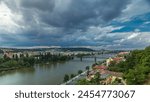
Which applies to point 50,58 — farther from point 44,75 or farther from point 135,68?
point 135,68

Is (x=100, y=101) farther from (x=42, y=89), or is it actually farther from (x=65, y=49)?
(x=65, y=49)

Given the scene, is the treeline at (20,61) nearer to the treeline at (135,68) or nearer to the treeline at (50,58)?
the treeline at (50,58)

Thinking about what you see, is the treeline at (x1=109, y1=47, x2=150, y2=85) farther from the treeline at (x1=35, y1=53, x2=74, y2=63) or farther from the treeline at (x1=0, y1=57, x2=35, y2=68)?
the treeline at (x1=0, y1=57, x2=35, y2=68)

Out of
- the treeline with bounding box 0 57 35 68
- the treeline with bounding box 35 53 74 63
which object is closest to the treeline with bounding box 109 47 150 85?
the treeline with bounding box 35 53 74 63

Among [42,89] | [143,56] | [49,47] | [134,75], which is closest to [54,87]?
[42,89]

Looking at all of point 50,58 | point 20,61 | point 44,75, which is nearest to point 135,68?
point 50,58

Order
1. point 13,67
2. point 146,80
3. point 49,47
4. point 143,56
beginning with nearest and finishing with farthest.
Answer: point 146,80 → point 49,47 → point 143,56 → point 13,67

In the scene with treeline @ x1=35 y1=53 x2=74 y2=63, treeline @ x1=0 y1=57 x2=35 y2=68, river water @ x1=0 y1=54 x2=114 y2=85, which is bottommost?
river water @ x1=0 y1=54 x2=114 y2=85

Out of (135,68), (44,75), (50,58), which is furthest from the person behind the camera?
(44,75)
